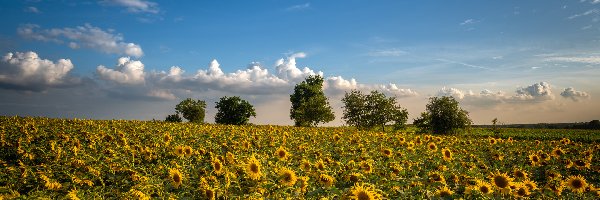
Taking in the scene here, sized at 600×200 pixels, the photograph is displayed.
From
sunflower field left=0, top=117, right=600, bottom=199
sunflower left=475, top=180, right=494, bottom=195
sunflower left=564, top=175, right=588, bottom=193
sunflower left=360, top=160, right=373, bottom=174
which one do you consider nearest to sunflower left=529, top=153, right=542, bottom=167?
sunflower field left=0, top=117, right=600, bottom=199

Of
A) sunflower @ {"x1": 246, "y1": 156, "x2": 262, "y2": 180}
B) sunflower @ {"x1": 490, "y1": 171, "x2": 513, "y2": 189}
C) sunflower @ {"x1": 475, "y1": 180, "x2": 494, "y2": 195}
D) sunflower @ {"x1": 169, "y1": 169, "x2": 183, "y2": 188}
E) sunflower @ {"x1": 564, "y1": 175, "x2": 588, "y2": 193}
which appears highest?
sunflower @ {"x1": 246, "y1": 156, "x2": 262, "y2": 180}

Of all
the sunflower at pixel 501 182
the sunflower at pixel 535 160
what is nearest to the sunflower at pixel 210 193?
the sunflower at pixel 501 182

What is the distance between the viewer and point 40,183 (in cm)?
591

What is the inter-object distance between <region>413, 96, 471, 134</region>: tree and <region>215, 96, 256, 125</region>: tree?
36.7 metres

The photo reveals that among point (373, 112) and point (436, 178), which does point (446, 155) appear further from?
point (373, 112)

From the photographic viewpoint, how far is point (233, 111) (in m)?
76.6

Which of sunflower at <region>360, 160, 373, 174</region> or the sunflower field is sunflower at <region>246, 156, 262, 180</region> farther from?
sunflower at <region>360, 160, 373, 174</region>

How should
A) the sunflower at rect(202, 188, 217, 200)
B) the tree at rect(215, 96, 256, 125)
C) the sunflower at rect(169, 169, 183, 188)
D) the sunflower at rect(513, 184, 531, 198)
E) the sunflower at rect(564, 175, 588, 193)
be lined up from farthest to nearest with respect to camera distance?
the tree at rect(215, 96, 256, 125), the sunflower at rect(564, 175, 588, 193), the sunflower at rect(513, 184, 531, 198), the sunflower at rect(169, 169, 183, 188), the sunflower at rect(202, 188, 217, 200)

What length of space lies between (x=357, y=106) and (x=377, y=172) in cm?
4715

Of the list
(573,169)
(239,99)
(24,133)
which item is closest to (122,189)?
(24,133)

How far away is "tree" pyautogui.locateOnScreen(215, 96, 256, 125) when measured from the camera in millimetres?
76438

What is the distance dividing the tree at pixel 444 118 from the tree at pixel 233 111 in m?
36.7

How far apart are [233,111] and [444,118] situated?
4211cm

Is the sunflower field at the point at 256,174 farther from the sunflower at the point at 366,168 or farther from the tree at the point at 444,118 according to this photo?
the tree at the point at 444,118
